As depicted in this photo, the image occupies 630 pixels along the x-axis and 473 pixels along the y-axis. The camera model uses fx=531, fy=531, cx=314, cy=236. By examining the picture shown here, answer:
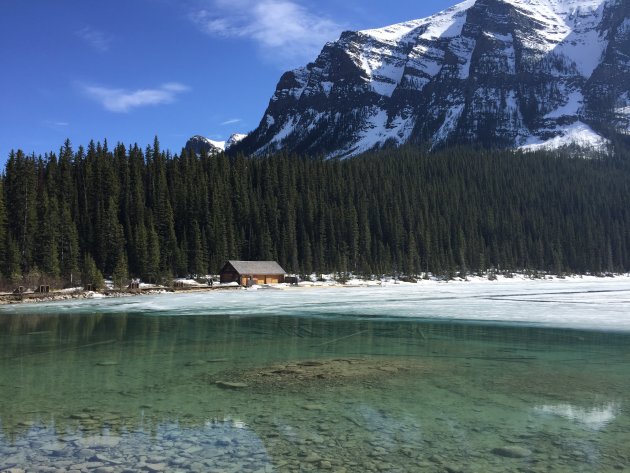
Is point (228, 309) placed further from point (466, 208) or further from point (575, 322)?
point (466, 208)

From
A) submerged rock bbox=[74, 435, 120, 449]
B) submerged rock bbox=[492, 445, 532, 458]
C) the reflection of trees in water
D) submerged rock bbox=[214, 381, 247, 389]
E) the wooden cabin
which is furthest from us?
the wooden cabin

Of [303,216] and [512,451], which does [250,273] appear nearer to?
[303,216]

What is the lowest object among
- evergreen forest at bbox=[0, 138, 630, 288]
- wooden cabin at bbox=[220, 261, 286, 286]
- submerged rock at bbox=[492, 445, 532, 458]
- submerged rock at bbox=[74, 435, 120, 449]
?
submerged rock at bbox=[492, 445, 532, 458]

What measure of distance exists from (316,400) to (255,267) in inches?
3080

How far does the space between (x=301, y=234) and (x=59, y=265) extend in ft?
173

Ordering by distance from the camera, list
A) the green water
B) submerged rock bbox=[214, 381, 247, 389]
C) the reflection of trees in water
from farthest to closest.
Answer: submerged rock bbox=[214, 381, 247, 389], the reflection of trees in water, the green water

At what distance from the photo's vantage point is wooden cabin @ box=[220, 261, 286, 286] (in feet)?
287

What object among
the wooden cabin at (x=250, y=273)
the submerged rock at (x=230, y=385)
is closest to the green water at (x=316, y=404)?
the submerged rock at (x=230, y=385)

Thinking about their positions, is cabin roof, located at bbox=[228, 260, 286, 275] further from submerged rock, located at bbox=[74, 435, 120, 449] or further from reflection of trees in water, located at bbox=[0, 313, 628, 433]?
submerged rock, located at bbox=[74, 435, 120, 449]

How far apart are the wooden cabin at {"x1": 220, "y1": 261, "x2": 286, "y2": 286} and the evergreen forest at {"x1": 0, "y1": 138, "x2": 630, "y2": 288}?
6242 mm

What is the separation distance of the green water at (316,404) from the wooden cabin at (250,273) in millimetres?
62162

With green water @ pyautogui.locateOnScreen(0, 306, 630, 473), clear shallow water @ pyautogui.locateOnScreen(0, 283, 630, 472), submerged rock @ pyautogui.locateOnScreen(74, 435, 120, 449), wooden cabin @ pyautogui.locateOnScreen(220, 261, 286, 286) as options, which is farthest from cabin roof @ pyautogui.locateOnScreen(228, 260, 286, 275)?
submerged rock @ pyautogui.locateOnScreen(74, 435, 120, 449)

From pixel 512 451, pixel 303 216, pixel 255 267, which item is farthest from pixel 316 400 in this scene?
pixel 303 216

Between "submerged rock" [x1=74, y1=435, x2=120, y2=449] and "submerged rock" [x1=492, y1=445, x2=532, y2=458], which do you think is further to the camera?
"submerged rock" [x1=74, y1=435, x2=120, y2=449]
